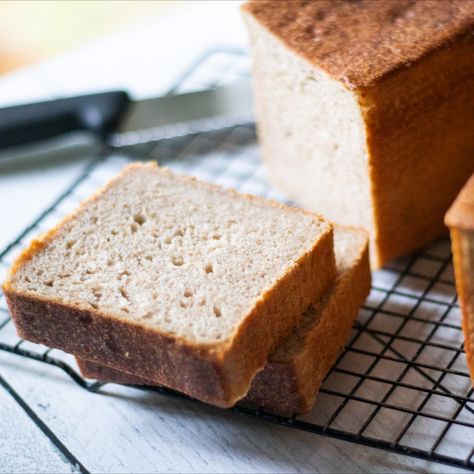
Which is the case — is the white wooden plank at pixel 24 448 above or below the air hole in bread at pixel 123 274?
below

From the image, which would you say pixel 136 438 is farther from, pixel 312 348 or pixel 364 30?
pixel 364 30

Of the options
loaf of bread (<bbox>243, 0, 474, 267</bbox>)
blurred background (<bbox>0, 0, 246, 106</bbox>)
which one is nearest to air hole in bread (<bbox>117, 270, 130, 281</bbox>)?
loaf of bread (<bbox>243, 0, 474, 267</bbox>)

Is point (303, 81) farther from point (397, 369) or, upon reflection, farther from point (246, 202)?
point (397, 369)

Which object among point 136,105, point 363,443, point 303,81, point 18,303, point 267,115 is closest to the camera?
point 363,443

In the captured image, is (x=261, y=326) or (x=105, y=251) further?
(x=105, y=251)

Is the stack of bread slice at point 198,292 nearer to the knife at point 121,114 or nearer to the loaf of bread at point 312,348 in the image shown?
the loaf of bread at point 312,348

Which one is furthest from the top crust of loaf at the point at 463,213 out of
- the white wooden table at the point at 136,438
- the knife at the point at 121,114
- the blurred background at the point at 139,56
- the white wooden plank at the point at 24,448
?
the blurred background at the point at 139,56

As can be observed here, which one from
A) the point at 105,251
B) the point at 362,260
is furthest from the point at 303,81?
the point at 105,251
